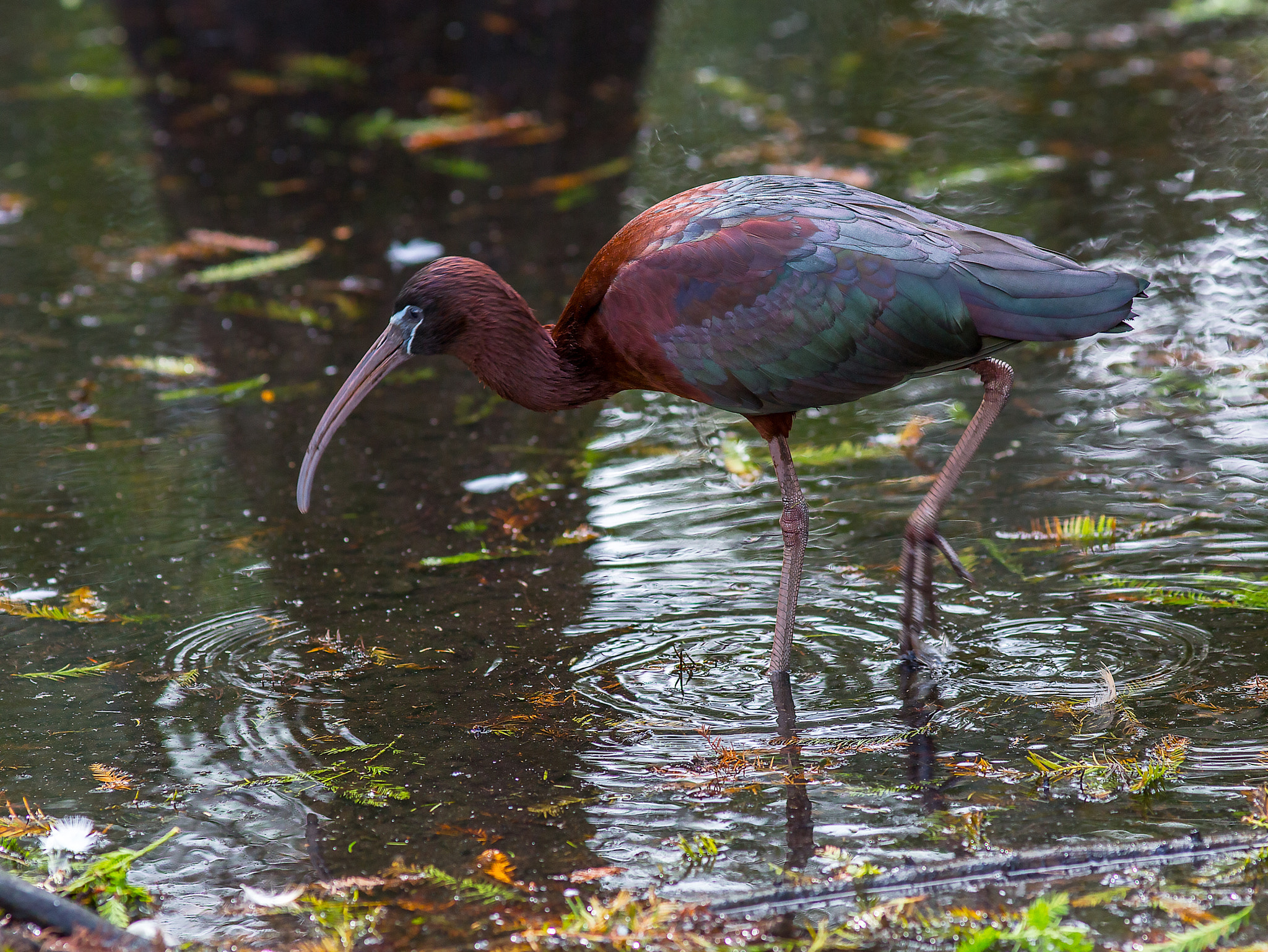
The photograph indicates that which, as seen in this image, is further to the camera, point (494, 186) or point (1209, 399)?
point (494, 186)

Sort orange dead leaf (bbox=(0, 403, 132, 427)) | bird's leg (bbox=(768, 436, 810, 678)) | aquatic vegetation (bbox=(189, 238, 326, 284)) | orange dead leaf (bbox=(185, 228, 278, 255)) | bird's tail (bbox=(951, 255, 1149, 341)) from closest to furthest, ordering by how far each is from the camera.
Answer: bird's tail (bbox=(951, 255, 1149, 341))
bird's leg (bbox=(768, 436, 810, 678))
orange dead leaf (bbox=(0, 403, 132, 427))
aquatic vegetation (bbox=(189, 238, 326, 284))
orange dead leaf (bbox=(185, 228, 278, 255))

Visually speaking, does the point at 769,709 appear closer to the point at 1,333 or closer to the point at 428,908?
the point at 428,908

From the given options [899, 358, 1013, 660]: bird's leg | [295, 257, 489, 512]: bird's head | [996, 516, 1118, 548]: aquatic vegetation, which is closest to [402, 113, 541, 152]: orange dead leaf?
[295, 257, 489, 512]: bird's head

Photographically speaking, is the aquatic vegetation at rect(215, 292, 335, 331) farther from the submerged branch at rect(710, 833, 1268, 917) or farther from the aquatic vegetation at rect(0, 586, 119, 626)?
the submerged branch at rect(710, 833, 1268, 917)

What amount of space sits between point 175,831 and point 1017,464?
364cm

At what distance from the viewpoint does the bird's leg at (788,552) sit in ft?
14.7

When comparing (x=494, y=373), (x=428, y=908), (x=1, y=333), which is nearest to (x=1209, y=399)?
(x=494, y=373)

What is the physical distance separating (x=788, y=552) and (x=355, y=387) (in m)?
1.62

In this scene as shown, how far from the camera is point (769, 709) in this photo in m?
4.29

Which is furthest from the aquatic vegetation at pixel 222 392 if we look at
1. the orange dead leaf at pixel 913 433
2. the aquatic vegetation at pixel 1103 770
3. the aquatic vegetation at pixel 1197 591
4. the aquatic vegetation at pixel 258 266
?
the aquatic vegetation at pixel 1103 770

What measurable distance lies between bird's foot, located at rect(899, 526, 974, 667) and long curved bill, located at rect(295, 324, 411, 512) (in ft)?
6.16

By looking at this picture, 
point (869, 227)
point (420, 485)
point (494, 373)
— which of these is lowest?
point (420, 485)

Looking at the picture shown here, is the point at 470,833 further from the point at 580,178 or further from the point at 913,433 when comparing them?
the point at 580,178

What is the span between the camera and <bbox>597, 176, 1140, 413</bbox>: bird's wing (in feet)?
14.0
